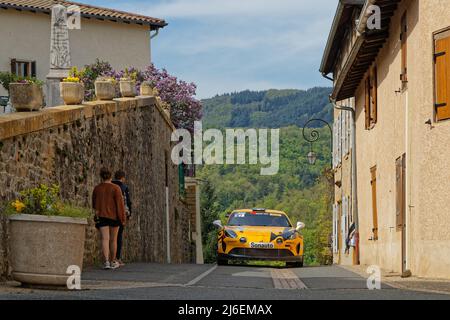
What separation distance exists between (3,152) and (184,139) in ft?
80.2

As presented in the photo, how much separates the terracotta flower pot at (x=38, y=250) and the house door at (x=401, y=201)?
8.44 meters

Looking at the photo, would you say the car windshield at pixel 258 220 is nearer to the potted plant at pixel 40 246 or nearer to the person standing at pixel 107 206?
the person standing at pixel 107 206

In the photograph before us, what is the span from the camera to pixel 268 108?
155625 mm

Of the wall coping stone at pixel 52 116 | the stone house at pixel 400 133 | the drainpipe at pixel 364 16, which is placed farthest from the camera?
the drainpipe at pixel 364 16

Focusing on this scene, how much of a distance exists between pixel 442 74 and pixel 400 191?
353 centimetres

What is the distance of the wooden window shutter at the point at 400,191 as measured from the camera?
19811mm

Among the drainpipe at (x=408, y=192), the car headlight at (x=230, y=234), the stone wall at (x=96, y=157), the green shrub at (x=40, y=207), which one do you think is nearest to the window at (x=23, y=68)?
the stone wall at (x=96, y=157)

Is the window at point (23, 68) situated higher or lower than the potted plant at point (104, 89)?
higher

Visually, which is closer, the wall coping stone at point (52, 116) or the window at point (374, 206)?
the wall coping stone at point (52, 116)

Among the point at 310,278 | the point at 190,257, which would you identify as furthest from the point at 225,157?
the point at 310,278

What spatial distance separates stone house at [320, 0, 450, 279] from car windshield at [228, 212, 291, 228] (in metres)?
2.25

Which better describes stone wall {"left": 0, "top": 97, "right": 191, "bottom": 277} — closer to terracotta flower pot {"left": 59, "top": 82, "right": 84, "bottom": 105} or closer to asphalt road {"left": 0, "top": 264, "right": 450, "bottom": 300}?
terracotta flower pot {"left": 59, "top": 82, "right": 84, "bottom": 105}

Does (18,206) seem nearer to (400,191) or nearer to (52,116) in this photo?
(52,116)

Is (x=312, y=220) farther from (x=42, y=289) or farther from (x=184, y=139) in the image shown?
(x=42, y=289)
